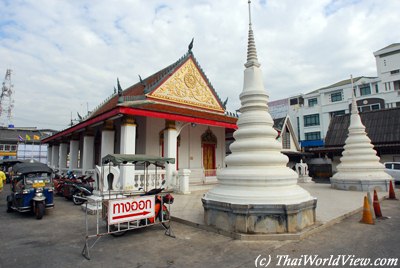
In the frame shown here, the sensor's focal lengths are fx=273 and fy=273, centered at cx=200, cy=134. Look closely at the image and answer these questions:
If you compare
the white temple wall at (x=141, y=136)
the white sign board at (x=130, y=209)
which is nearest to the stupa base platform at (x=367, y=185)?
the white temple wall at (x=141, y=136)

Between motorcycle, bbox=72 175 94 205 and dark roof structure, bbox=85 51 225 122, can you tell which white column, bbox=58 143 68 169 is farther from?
motorcycle, bbox=72 175 94 205

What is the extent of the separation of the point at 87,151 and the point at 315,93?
36379 millimetres

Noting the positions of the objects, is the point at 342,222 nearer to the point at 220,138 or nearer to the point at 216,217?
the point at 216,217

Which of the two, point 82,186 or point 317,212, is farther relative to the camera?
point 82,186

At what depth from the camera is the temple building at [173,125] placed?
12.7 meters

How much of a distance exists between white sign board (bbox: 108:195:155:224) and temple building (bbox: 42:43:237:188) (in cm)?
576

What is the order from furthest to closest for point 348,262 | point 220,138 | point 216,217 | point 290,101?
point 290,101 < point 220,138 < point 216,217 < point 348,262

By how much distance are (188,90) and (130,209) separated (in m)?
11.5

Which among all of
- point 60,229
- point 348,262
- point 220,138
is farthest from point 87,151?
point 348,262

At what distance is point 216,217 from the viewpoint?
604cm

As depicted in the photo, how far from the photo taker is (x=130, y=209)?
5664 millimetres

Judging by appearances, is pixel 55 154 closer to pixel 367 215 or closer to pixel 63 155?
pixel 63 155

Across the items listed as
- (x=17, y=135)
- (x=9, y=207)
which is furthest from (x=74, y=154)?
(x=17, y=135)

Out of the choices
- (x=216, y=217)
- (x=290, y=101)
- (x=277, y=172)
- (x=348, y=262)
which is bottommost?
(x=348, y=262)
